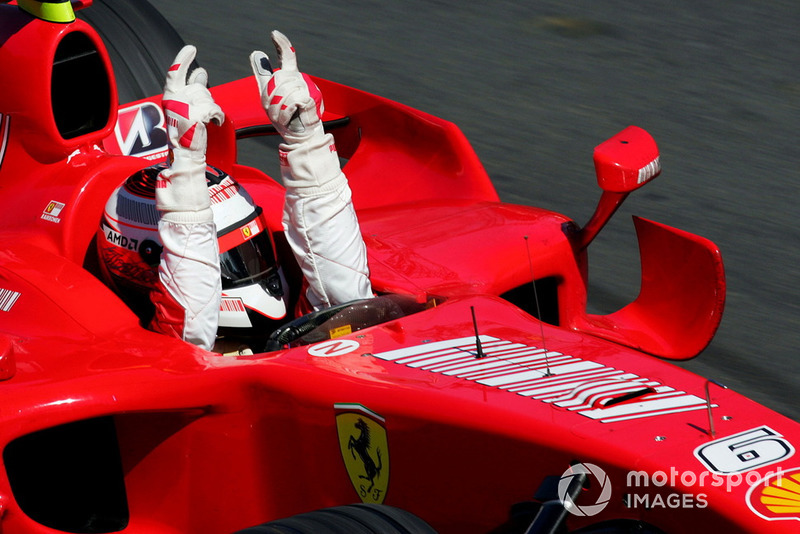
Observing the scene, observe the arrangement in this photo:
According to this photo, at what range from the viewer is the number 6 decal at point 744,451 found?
2.37m

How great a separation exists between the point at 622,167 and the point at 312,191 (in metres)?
0.95

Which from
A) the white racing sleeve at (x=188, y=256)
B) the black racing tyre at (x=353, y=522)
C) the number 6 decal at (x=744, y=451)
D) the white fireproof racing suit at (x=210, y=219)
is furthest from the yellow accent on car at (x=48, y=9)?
the number 6 decal at (x=744, y=451)

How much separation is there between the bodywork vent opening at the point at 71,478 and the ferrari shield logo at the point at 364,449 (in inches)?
29.8

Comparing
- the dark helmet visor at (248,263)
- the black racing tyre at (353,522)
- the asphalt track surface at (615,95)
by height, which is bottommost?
the asphalt track surface at (615,95)

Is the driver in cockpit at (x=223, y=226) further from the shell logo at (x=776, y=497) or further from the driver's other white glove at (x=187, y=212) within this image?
the shell logo at (x=776, y=497)

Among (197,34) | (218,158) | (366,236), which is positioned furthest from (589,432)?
(197,34)

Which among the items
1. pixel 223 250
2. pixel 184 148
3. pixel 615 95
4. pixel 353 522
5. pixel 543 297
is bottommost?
pixel 615 95

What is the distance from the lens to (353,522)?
2.57 m

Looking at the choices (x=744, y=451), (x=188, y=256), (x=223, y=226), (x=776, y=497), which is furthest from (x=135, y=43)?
(x=776, y=497)

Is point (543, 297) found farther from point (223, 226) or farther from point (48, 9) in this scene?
point (48, 9)

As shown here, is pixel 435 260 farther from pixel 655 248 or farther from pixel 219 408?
pixel 219 408

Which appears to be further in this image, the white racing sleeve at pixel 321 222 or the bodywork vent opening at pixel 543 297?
the bodywork vent opening at pixel 543 297

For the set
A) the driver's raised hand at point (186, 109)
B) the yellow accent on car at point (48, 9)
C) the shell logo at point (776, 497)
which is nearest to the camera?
the shell logo at point (776, 497)

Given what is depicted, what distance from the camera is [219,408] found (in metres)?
2.99
